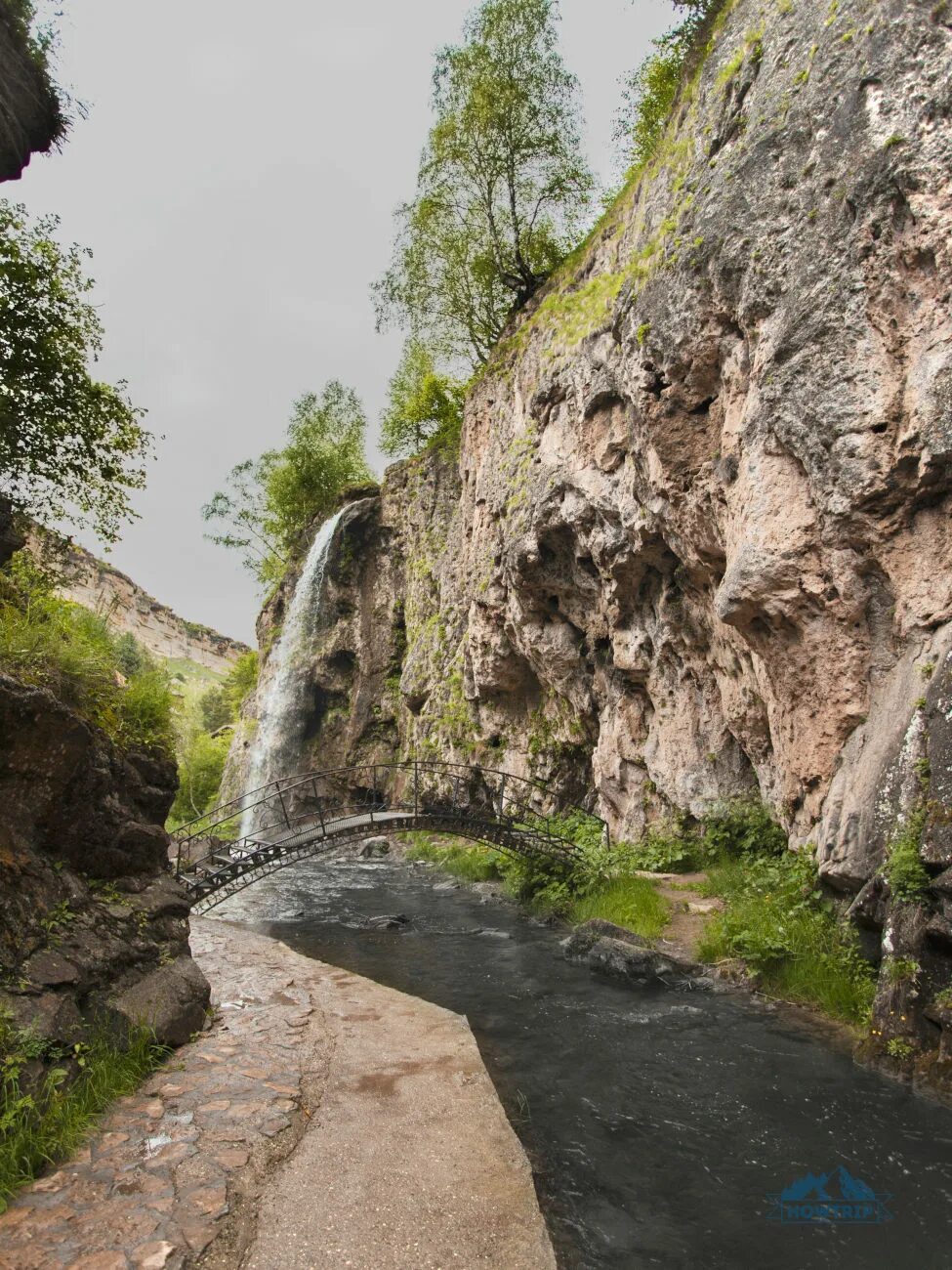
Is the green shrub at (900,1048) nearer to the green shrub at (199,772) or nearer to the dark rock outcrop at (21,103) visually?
the dark rock outcrop at (21,103)

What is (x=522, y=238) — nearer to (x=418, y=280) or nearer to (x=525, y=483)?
(x=418, y=280)

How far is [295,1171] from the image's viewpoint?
4484mm

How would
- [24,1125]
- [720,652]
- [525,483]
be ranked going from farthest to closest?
[525,483] < [720,652] < [24,1125]

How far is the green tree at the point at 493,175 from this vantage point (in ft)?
72.8

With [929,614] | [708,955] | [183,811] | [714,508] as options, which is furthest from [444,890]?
[183,811]

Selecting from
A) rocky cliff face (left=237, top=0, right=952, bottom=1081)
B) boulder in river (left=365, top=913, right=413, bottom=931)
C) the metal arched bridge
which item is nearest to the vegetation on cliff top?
the metal arched bridge

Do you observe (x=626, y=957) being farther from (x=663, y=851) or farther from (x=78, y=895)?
(x=78, y=895)

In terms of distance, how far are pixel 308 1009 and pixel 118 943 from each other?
103 inches

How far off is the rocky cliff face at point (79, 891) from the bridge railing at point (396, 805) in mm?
3698

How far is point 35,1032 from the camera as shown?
4.87m

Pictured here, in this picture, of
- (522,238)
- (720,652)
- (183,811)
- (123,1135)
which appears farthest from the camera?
(183,811)

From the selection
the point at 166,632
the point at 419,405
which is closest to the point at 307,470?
the point at 419,405

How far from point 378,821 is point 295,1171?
10645 mm

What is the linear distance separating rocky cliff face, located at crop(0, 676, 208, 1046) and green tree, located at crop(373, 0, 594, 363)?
22.3 m
